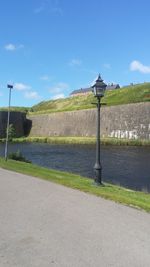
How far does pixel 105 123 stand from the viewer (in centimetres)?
8375

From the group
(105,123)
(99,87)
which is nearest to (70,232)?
(99,87)

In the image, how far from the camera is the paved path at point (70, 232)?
22.2ft

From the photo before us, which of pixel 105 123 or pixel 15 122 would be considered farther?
pixel 15 122

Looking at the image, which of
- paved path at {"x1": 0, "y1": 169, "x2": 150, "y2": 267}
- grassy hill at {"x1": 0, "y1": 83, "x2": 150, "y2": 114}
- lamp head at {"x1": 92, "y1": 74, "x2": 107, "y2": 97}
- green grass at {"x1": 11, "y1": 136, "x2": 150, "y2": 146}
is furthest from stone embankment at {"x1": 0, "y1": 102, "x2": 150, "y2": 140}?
paved path at {"x1": 0, "y1": 169, "x2": 150, "y2": 267}

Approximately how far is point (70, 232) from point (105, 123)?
75692 millimetres

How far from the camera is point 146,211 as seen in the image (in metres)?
10.6

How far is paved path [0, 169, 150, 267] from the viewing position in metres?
6.76

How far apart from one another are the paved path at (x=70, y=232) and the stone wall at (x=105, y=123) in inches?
2380

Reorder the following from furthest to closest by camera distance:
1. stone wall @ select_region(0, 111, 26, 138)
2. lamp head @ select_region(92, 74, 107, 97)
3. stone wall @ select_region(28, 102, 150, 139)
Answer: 1. stone wall @ select_region(0, 111, 26, 138)
2. stone wall @ select_region(28, 102, 150, 139)
3. lamp head @ select_region(92, 74, 107, 97)

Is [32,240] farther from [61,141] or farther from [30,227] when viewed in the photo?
[61,141]

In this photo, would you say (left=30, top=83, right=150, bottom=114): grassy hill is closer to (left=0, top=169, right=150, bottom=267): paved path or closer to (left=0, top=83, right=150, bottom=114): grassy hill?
(left=0, top=83, right=150, bottom=114): grassy hill

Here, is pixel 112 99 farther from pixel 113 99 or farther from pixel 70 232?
pixel 70 232

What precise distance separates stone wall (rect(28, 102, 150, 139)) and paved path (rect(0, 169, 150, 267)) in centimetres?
6045

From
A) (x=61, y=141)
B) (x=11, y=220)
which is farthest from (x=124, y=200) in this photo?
(x=61, y=141)
